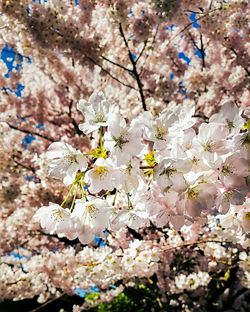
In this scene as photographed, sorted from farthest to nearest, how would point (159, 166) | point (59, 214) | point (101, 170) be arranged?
point (59, 214)
point (101, 170)
point (159, 166)

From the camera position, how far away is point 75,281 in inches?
220

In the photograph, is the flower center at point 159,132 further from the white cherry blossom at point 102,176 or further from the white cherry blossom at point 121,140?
the white cherry blossom at point 102,176

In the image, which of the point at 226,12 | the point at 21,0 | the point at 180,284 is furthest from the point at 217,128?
the point at 180,284

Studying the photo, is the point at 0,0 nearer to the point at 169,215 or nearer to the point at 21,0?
the point at 21,0

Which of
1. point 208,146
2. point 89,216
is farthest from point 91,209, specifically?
point 208,146

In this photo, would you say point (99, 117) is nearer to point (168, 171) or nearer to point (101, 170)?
point (101, 170)

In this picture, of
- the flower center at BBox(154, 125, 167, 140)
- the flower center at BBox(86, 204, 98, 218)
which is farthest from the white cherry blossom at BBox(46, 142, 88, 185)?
the flower center at BBox(154, 125, 167, 140)

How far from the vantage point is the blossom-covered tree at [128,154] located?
4.01 ft

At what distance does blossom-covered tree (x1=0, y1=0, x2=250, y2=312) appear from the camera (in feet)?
4.01

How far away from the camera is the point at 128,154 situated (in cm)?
121

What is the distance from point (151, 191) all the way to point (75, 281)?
4.58m

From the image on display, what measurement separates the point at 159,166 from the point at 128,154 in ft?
0.35

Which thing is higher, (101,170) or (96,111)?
(96,111)

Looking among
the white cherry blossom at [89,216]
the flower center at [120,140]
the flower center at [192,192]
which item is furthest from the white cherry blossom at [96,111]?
the flower center at [192,192]
